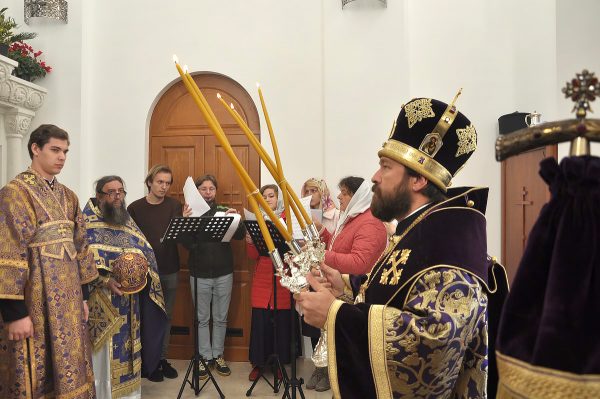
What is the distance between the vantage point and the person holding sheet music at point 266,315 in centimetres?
503

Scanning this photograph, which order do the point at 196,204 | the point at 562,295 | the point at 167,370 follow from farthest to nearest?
the point at 167,370, the point at 196,204, the point at 562,295

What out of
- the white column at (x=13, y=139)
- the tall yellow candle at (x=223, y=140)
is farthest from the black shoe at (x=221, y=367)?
the tall yellow candle at (x=223, y=140)

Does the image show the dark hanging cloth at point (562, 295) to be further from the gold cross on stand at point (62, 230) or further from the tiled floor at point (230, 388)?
the tiled floor at point (230, 388)

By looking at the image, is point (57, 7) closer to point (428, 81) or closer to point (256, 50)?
point (256, 50)

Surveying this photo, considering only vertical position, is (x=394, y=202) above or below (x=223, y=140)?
below

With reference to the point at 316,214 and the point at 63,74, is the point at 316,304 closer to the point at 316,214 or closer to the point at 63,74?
the point at 316,214

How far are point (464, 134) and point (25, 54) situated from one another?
529 centimetres

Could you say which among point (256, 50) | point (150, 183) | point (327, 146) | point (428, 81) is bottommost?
point (150, 183)

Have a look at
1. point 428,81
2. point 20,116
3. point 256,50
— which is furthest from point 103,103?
point 428,81

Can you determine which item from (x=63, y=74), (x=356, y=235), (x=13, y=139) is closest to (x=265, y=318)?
(x=356, y=235)

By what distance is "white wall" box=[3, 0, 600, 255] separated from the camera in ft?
17.9

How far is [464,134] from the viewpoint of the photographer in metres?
1.86

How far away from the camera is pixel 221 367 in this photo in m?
5.28

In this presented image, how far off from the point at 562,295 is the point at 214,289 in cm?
468
